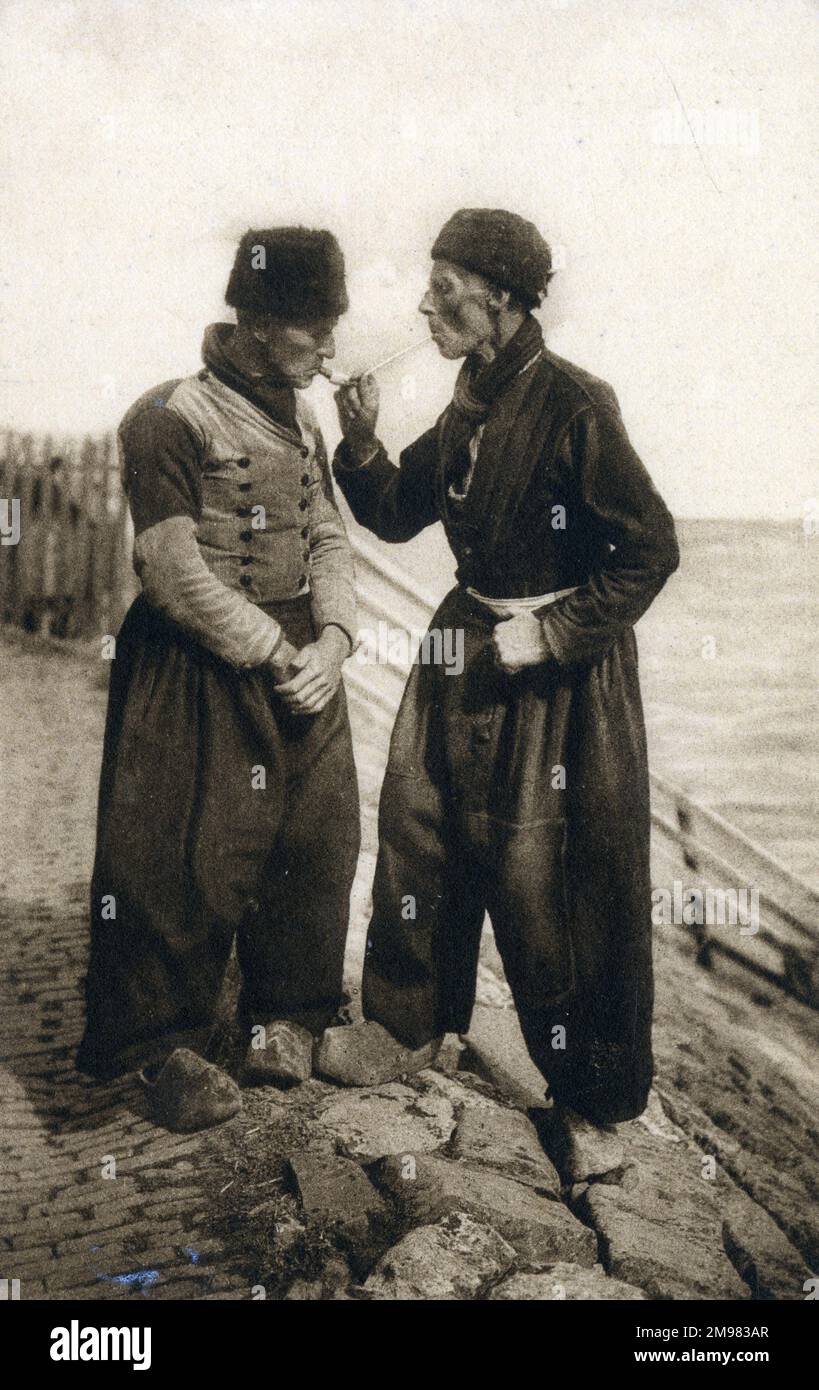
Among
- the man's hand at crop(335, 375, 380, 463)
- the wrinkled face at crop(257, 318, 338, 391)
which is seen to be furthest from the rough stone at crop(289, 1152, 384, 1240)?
the wrinkled face at crop(257, 318, 338, 391)

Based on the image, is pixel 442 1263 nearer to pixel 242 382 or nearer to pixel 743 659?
pixel 743 659

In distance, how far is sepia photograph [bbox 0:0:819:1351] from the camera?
11.6 feet

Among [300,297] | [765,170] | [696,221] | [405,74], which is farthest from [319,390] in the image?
[765,170]

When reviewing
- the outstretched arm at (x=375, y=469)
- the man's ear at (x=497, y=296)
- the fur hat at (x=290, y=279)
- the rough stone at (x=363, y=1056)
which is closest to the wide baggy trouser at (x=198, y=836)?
the rough stone at (x=363, y=1056)

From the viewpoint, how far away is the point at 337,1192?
3.52 metres

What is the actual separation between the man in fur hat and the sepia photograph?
0.04 ft

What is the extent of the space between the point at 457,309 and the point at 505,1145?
2.28 meters

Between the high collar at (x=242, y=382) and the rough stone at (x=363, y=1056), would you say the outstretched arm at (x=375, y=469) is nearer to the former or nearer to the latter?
the high collar at (x=242, y=382)

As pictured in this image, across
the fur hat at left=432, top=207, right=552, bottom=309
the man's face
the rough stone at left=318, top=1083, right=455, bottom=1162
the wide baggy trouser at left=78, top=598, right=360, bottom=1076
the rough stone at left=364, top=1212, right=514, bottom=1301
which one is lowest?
the rough stone at left=364, top=1212, right=514, bottom=1301

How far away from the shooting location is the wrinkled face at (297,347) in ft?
11.9

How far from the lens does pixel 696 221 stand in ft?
12.4

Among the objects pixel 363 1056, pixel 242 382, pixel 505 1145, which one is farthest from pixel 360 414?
pixel 505 1145

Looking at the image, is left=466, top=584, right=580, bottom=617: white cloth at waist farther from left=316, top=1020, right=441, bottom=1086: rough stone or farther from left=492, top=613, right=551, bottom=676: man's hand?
left=316, top=1020, right=441, bottom=1086: rough stone

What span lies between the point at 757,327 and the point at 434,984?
208 centimetres
